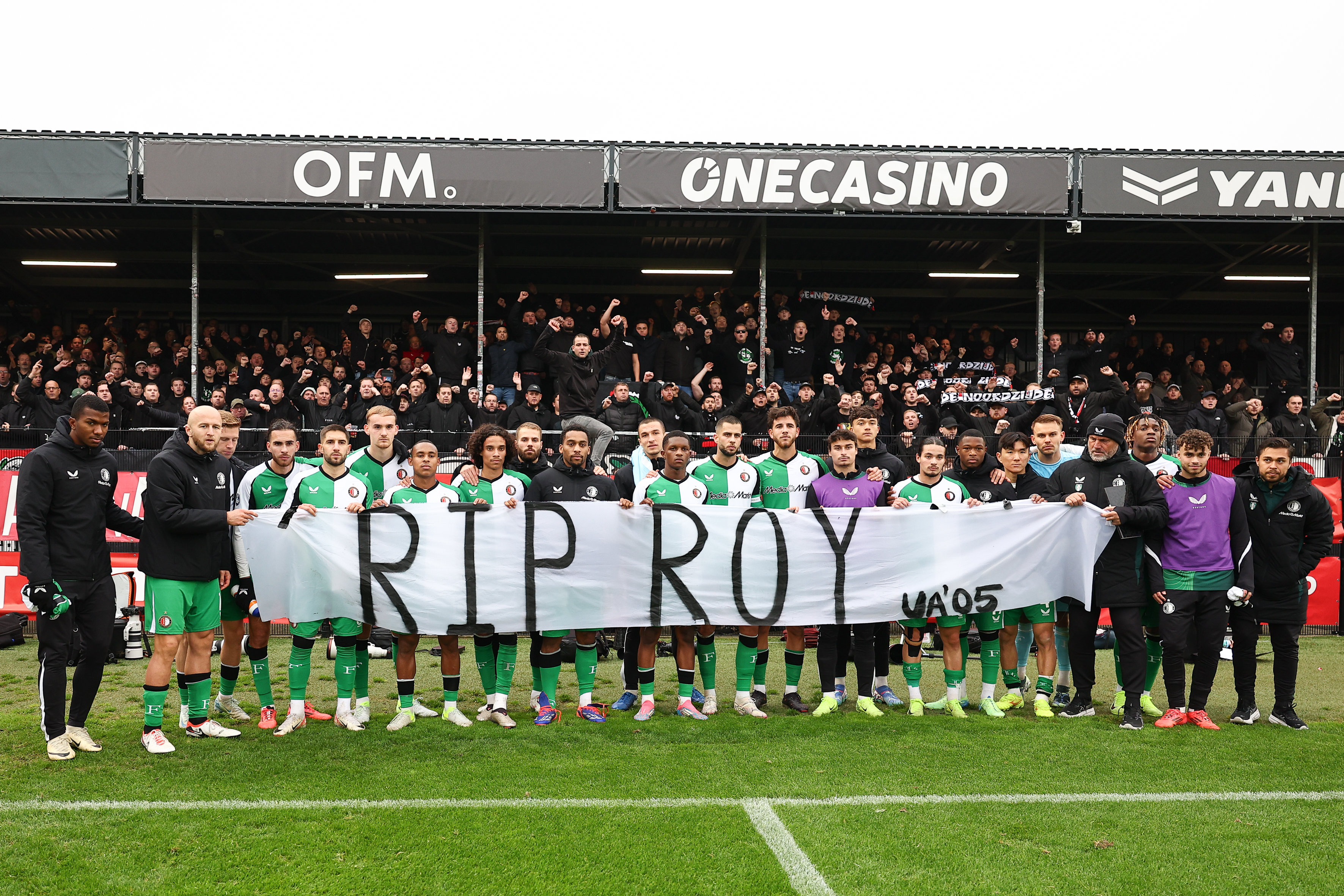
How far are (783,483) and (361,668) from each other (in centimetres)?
352

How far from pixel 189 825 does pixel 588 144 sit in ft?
36.2

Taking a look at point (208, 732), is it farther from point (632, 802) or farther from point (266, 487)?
point (632, 802)

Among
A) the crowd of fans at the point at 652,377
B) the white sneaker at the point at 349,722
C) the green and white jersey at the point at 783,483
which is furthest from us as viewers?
the crowd of fans at the point at 652,377

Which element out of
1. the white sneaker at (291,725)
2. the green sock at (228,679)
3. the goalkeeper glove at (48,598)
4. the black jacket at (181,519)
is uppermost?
the black jacket at (181,519)

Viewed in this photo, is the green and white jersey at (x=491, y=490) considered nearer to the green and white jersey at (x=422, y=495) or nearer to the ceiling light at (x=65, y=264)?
the green and white jersey at (x=422, y=495)

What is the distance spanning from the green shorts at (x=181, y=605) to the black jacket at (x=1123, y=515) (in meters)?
6.33

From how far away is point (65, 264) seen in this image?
60.4ft

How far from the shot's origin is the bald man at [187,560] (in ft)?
20.0

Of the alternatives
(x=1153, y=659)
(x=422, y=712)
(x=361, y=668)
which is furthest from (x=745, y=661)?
(x=1153, y=659)

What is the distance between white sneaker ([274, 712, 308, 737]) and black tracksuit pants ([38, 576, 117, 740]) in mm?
1160

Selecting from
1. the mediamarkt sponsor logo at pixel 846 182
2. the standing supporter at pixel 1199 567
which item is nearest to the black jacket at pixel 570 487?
the standing supporter at pixel 1199 567

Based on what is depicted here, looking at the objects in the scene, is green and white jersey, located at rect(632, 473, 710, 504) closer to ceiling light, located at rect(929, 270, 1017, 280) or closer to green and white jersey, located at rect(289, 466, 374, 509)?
green and white jersey, located at rect(289, 466, 374, 509)

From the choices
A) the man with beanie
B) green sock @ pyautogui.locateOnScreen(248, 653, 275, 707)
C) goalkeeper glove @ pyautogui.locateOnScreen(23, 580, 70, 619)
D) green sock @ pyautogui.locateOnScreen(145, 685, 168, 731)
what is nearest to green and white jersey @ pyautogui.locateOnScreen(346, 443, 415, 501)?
green sock @ pyautogui.locateOnScreen(248, 653, 275, 707)

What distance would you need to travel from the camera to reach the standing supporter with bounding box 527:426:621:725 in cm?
711
